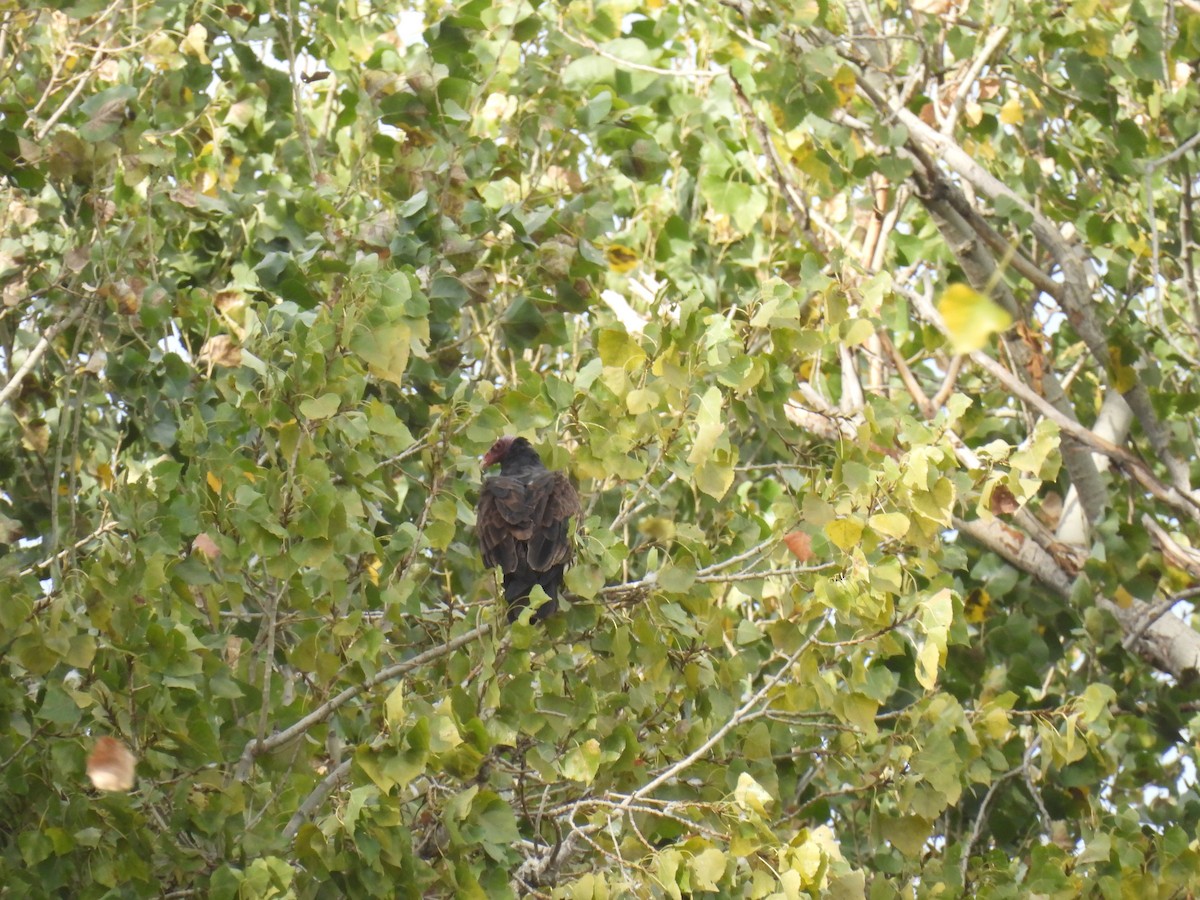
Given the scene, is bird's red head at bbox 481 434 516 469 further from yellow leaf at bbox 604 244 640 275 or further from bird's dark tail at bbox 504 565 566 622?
bird's dark tail at bbox 504 565 566 622

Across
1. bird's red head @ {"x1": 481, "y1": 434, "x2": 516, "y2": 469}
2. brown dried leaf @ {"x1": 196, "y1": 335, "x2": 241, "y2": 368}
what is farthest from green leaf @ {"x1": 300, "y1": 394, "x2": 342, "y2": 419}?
bird's red head @ {"x1": 481, "y1": 434, "x2": 516, "y2": 469}

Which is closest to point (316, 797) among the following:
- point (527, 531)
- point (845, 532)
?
point (527, 531)

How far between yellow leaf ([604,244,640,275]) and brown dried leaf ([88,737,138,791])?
3320 millimetres

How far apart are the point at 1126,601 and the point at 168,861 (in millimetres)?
3480

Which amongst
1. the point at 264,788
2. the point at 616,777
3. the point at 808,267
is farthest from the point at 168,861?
the point at 808,267

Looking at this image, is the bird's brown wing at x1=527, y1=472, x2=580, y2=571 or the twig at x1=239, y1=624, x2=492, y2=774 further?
the bird's brown wing at x1=527, y1=472, x2=580, y2=571

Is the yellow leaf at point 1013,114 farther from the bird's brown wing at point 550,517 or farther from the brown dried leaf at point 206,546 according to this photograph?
the brown dried leaf at point 206,546

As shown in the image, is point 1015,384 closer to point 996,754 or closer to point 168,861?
point 996,754

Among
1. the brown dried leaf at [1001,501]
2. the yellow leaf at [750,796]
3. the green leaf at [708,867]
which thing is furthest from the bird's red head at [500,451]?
the green leaf at [708,867]

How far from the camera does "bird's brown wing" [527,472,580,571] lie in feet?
14.3

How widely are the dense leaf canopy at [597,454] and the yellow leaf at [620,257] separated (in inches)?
0.6

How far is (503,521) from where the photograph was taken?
4.52m

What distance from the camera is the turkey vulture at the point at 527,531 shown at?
14.2 feet

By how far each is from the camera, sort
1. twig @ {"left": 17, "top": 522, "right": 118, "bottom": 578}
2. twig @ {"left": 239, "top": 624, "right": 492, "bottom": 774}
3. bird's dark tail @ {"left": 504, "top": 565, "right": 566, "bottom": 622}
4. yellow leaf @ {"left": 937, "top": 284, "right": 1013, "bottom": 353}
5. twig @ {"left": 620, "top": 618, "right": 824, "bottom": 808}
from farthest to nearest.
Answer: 1. bird's dark tail @ {"left": 504, "top": 565, "right": 566, "bottom": 622}
2. twig @ {"left": 17, "top": 522, "right": 118, "bottom": 578}
3. twig @ {"left": 239, "top": 624, "right": 492, "bottom": 774}
4. twig @ {"left": 620, "top": 618, "right": 824, "bottom": 808}
5. yellow leaf @ {"left": 937, "top": 284, "right": 1013, "bottom": 353}
